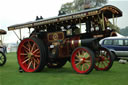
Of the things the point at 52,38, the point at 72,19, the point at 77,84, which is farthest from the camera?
the point at 52,38

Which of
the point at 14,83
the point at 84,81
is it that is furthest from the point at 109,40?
the point at 14,83

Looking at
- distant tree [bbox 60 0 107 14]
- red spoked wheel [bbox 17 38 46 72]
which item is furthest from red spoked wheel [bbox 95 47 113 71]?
distant tree [bbox 60 0 107 14]

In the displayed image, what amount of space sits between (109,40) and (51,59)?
23.3 feet

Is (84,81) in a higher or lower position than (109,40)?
lower

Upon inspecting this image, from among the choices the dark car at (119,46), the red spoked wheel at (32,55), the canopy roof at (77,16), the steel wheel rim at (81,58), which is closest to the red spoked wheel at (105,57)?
the steel wheel rim at (81,58)

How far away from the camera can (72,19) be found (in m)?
7.15

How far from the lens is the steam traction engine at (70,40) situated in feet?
22.1

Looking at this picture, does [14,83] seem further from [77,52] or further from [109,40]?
[109,40]

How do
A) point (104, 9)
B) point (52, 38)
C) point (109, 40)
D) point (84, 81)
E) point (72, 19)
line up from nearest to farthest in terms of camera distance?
point (84, 81) < point (104, 9) < point (72, 19) < point (52, 38) < point (109, 40)

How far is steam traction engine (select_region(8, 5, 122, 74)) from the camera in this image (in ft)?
22.1

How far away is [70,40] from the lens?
7.33 m

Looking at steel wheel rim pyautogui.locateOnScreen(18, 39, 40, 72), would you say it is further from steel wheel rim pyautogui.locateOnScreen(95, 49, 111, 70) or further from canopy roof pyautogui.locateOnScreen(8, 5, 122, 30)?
steel wheel rim pyautogui.locateOnScreen(95, 49, 111, 70)

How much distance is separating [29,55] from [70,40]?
1.81 meters

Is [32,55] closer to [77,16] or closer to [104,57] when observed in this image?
[77,16]
